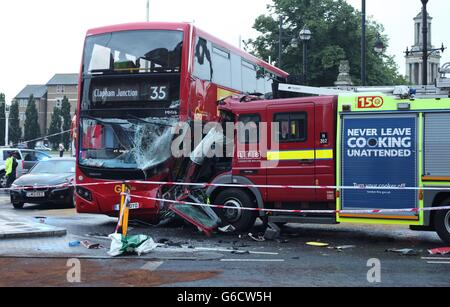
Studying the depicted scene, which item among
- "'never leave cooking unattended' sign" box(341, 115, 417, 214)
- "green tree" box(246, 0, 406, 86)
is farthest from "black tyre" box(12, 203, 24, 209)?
"green tree" box(246, 0, 406, 86)

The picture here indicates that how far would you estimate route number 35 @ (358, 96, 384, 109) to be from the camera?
33.9 feet

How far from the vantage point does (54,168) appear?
17578mm

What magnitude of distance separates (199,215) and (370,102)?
4041 mm

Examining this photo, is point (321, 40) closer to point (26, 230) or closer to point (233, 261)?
point (26, 230)

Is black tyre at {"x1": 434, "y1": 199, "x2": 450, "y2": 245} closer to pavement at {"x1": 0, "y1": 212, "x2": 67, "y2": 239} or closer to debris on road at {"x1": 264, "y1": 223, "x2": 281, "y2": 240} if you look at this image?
debris on road at {"x1": 264, "y1": 223, "x2": 281, "y2": 240}

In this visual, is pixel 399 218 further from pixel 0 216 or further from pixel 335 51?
pixel 335 51

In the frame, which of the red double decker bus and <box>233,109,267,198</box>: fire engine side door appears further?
the red double decker bus

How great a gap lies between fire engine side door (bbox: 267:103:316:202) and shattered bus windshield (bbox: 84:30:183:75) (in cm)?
247

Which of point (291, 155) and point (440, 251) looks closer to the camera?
point (440, 251)

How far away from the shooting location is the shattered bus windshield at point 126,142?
11984 millimetres

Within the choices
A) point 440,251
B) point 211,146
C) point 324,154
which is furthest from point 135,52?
point 440,251

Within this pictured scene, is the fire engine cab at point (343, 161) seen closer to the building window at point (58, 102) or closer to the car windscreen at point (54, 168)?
the car windscreen at point (54, 168)

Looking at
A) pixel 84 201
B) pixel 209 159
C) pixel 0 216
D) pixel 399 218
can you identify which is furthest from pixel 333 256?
pixel 0 216
